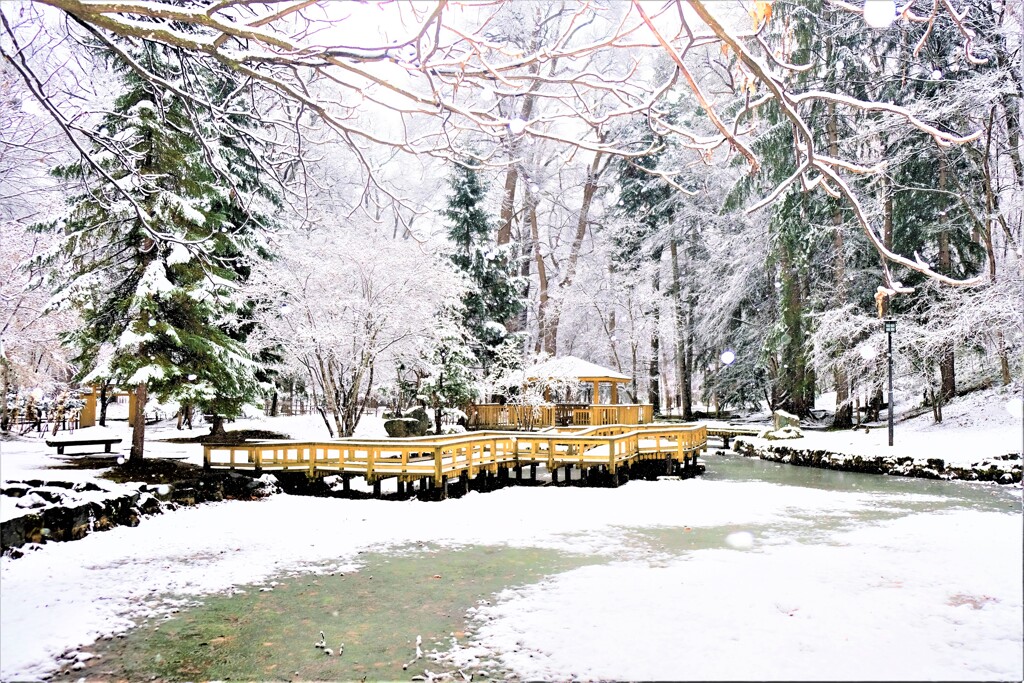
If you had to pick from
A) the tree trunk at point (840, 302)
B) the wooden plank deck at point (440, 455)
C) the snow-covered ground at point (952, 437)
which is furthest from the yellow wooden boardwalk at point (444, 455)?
the tree trunk at point (840, 302)

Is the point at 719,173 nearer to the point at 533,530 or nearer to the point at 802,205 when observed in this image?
Answer: the point at 802,205

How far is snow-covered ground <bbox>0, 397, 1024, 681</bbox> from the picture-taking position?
3.73m

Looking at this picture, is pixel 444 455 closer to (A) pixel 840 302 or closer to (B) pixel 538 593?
(B) pixel 538 593

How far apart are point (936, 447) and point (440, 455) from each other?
11185mm

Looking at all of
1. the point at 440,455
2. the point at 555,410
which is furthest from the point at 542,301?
the point at 440,455

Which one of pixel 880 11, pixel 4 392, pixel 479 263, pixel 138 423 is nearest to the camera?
pixel 880 11

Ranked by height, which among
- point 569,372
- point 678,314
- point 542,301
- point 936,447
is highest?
point 542,301

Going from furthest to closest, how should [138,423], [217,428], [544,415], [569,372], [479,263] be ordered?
[479,263], [569,372], [544,415], [217,428], [138,423]

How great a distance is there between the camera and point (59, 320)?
1477cm

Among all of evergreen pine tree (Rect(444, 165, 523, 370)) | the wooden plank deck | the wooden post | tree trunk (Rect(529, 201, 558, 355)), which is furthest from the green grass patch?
tree trunk (Rect(529, 201, 558, 355))

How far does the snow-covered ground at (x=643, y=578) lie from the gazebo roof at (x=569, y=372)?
1059cm

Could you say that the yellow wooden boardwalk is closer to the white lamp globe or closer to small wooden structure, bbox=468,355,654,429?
small wooden structure, bbox=468,355,654,429

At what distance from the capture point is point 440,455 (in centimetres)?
1095

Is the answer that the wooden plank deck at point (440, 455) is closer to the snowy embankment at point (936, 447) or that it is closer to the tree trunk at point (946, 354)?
the snowy embankment at point (936, 447)
